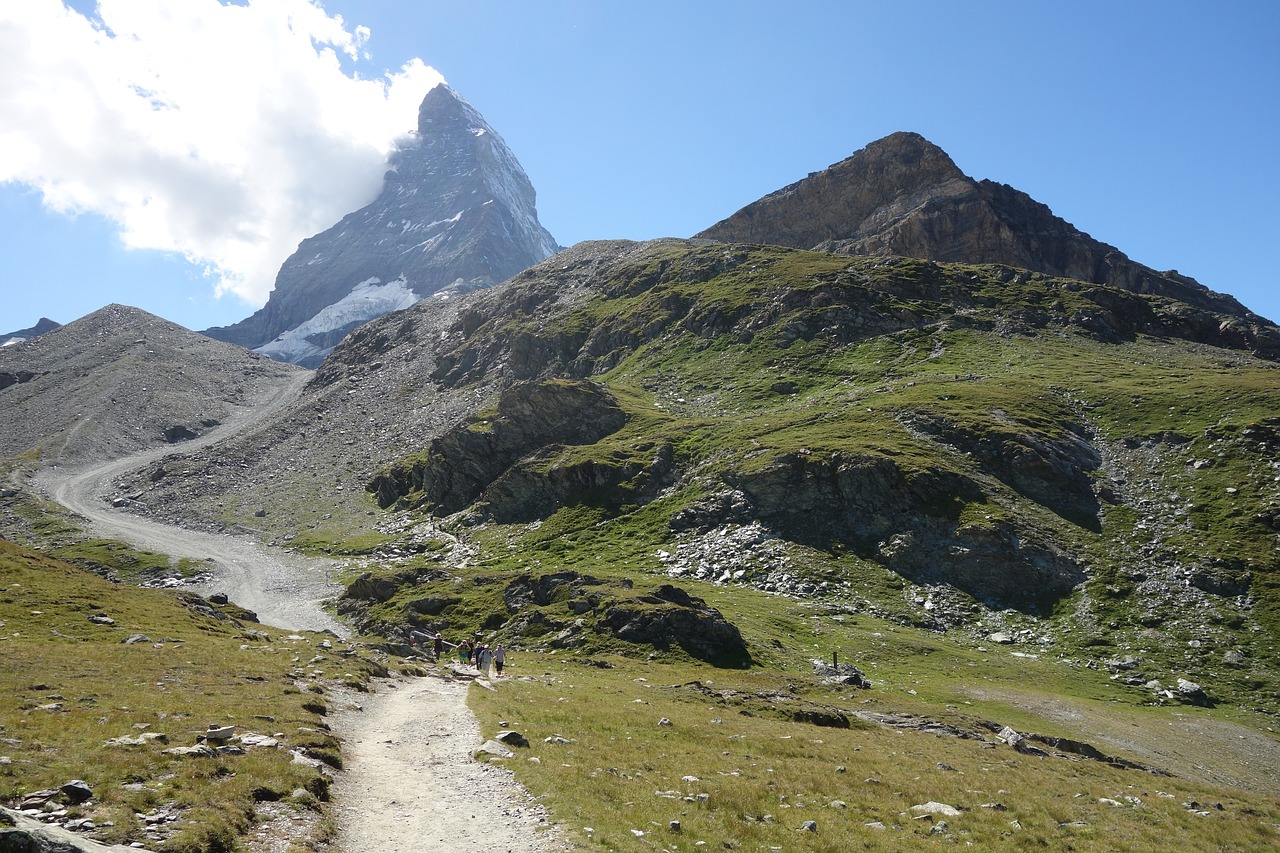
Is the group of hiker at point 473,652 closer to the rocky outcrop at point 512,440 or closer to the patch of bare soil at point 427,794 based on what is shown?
the patch of bare soil at point 427,794

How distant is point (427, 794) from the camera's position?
1908 cm

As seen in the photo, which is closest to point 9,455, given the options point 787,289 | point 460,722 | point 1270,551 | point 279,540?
point 279,540

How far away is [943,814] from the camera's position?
20.6m

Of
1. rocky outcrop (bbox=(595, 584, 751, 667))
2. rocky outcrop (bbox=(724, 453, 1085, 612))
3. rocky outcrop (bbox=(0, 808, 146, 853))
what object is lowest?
rocky outcrop (bbox=(595, 584, 751, 667))

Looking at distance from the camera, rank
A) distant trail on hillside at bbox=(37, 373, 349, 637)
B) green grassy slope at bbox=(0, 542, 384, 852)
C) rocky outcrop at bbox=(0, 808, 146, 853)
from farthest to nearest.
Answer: distant trail on hillside at bbox=(37, 373, 349, 637) < green grassy slope at bbox=(0, 542, 384, 852) < rocky outcrop at bbox=(0, 808, 146, 853)

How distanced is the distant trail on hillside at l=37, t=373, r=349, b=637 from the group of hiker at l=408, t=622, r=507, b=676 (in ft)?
38.2

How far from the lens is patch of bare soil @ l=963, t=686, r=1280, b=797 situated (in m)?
34.9

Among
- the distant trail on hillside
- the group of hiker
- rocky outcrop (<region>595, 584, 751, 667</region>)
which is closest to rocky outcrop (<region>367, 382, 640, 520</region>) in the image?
the distant trail on hillside

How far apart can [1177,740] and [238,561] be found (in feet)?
363

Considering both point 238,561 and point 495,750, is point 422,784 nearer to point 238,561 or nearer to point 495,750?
point 495,750

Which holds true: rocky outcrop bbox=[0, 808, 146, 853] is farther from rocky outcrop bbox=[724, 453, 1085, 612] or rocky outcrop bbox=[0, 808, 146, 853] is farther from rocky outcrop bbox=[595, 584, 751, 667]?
rocky outcrop bbox=[724, 453, 1085, 612]

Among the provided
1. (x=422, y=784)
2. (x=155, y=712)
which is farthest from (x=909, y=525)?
(x=155, y=712)

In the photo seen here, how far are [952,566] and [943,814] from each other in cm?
4758

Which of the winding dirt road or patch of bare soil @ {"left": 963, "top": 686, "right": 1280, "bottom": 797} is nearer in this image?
the winding dirt road
